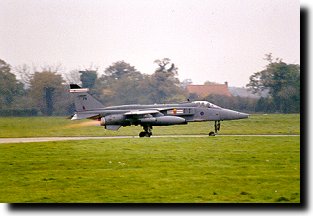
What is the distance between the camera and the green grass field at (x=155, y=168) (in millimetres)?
14727

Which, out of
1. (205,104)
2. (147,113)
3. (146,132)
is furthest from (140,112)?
(205,104)

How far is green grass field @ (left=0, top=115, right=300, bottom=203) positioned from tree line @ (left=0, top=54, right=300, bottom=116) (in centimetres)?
47

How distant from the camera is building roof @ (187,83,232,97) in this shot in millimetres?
20266

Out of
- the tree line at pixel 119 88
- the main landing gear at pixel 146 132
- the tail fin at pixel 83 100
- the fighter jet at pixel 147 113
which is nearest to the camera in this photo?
the tree line at pixel 119 88

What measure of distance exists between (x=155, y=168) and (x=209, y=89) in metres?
5.18

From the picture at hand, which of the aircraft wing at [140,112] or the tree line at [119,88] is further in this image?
the aircraft wing at [140,112]

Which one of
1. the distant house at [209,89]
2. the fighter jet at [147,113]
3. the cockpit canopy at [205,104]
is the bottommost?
the fighter jet at [147,113]

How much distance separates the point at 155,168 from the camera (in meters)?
16.8

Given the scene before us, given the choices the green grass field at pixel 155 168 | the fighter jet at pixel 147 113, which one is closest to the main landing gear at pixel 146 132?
the fighter jet at pixel 147 113

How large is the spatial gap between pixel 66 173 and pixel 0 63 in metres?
4.89

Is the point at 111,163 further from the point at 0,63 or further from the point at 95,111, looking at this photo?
the point at 95,111

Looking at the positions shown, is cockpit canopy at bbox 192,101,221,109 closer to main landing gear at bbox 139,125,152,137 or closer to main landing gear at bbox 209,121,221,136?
main landing gear at bbox 209,121,221,136

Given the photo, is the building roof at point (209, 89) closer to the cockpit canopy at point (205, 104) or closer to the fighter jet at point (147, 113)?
the fighter jet at point (147, 113)

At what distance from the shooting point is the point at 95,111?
23672 mm
